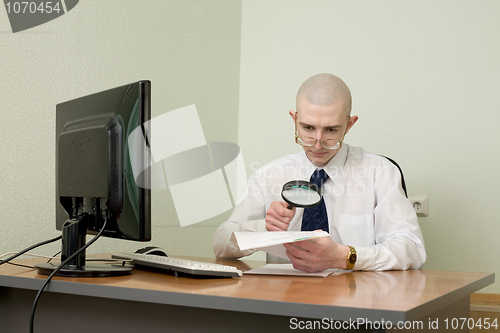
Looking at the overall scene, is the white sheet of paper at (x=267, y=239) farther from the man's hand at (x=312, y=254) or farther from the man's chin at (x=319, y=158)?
the man's chin at (x=319, y=158)

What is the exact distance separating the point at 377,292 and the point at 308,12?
91.8 inches

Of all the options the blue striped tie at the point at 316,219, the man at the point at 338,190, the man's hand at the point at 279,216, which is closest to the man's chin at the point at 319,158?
the man at the point at 338,190

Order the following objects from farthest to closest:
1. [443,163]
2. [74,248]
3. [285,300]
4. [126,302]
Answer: [443,163] < [74,248] < [126,302] < [285,300]

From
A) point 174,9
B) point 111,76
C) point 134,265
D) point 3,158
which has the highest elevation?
point 174,9

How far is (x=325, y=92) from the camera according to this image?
1773 mm

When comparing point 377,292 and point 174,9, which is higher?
point 174,9

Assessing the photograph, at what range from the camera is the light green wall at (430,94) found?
7.69 ft

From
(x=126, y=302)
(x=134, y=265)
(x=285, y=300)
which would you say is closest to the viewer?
(x=285, y=300)

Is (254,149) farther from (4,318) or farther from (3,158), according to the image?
(4,318)

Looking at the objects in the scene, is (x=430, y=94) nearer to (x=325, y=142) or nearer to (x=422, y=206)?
(x=422, y=206)

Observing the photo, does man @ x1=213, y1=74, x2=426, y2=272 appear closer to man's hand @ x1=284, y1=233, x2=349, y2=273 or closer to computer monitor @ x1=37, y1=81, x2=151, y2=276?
man's hand @ x1=284, y1=233, x2=349, y2=273

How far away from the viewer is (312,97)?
1780mm

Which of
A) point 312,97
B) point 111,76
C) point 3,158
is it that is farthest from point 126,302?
point 111,76

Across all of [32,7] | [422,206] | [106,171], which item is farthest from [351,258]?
[32,7]
